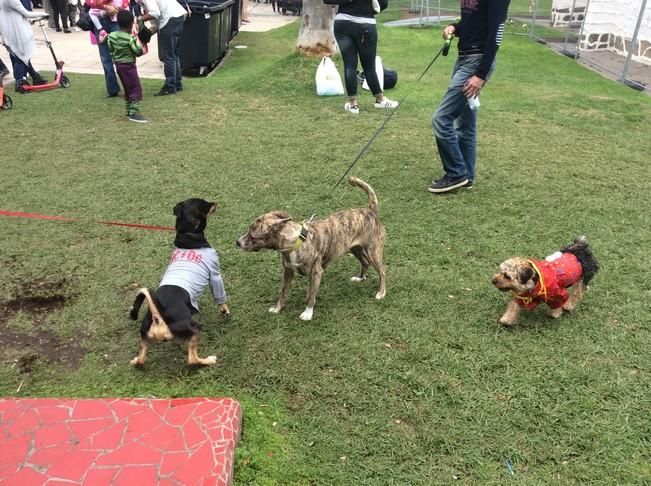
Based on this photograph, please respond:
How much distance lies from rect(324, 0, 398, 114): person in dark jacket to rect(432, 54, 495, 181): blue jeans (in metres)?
2.65

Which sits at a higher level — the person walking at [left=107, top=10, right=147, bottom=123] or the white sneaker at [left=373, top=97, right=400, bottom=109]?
the person walking at [left=107, top=10, right=147, bottom=123]

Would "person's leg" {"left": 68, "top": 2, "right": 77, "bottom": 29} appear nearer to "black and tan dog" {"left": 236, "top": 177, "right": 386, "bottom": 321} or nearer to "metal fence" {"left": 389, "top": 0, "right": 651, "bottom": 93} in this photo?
"metal fence" {"left": 389, "top": 0, "right": 651, "bottom": 93}

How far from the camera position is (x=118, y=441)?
2605 millimetres

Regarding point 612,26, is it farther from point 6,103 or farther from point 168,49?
point 6,103

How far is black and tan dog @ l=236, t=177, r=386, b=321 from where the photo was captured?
3.31 m

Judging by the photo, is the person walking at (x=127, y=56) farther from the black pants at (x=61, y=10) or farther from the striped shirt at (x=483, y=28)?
the black pants at (x=61, y=10)

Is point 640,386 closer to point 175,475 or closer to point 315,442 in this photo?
point 315,442

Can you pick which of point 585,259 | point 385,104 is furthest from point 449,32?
point 385,104

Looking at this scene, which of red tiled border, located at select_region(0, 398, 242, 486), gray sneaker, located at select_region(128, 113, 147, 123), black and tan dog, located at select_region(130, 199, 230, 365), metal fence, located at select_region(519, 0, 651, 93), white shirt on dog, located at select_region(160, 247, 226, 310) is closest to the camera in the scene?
red tiled border, located at select_region(0, 398, 242, 486)

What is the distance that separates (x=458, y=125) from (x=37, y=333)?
14.4 feet

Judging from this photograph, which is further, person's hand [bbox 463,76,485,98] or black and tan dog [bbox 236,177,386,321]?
Answer: person's hand [bbox 463,76,485,98]

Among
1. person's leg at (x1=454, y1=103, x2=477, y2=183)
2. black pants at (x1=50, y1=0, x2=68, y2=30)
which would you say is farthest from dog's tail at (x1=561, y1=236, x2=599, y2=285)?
black pants at (x1=50, y1=0, x2=68, y2=30)

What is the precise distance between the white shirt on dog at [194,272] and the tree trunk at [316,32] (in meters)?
8.41

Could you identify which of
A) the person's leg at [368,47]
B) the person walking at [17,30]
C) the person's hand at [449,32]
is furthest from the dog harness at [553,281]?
the person walking at [17,30]
